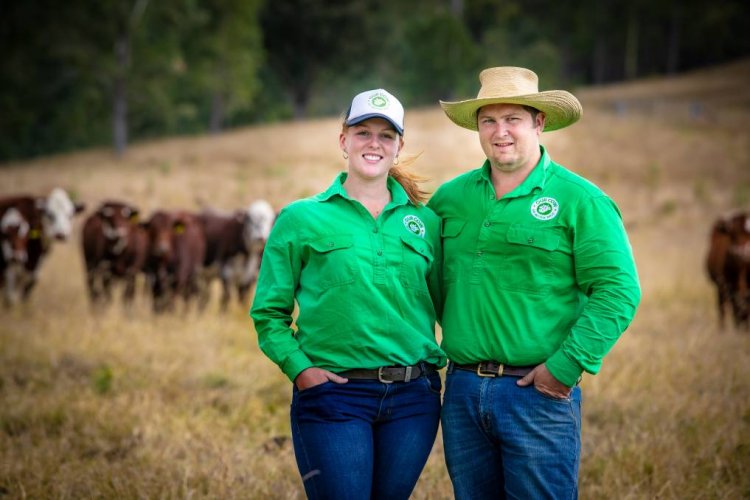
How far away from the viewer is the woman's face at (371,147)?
11.3ft

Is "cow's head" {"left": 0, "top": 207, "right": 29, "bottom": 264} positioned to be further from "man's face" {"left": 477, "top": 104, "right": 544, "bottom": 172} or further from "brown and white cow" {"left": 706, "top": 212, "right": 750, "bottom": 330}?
"man's face" {"left": 477, "top": 104, "right": 544, "bottom": 172}

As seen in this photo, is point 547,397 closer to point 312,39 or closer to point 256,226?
point 256,226

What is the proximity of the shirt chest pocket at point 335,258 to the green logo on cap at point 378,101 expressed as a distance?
566 millimetres

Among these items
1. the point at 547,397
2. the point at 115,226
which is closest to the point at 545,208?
the point at 547,397

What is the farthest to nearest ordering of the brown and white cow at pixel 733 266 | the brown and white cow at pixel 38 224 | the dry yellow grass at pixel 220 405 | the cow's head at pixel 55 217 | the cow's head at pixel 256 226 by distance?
the cow's head at pixel 256 226 < the cow's head at pixel 55 217 < the brown and white cow at pixel 38 224 < the brown and white cow at pixel 733 266 < the dry yellow grass at pixel 220 405

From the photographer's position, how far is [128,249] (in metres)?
12.3

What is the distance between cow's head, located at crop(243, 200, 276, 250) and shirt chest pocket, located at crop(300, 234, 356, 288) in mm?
9884

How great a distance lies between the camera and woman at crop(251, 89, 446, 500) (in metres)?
3.26

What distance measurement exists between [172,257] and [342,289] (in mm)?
9822

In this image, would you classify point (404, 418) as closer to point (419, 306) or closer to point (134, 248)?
point (419, 306)

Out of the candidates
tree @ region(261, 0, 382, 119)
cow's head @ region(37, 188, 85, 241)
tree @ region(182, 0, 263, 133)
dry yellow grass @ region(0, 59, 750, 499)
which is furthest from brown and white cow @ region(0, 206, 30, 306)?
tree @ region(261, 0, 382, 119)

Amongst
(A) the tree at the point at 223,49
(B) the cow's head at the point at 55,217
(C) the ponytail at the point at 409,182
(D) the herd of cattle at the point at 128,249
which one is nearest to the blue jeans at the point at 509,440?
(C) the ponytail at the point at 409,182

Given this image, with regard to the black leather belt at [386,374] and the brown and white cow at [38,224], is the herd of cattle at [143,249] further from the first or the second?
the black leather belt at [386,374]

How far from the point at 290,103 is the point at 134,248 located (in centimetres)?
5315
